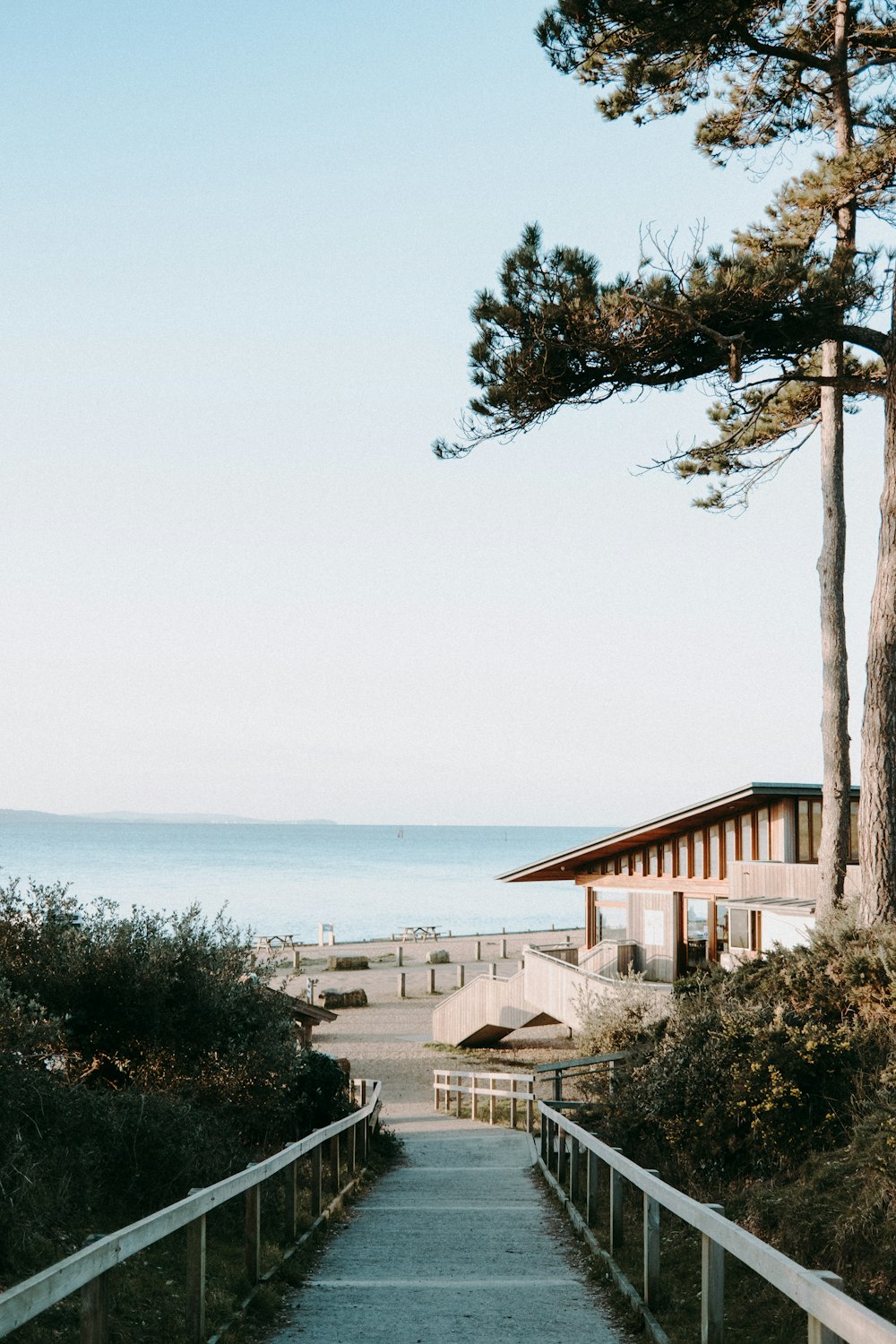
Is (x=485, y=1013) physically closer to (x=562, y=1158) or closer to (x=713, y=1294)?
(x=562, y=1158)

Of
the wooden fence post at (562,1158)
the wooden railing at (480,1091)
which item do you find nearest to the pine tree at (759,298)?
the wooden fence post at (562,1158)

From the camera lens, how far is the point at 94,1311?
4.01 metres

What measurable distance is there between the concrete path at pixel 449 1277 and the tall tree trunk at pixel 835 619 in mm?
6882

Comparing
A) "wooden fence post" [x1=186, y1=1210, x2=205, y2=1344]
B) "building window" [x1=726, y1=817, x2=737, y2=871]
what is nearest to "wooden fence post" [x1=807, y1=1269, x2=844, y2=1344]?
"wooden fence post" [x1=186, y1=1210, x2=205, y2=1344]

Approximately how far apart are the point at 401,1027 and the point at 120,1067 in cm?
2743

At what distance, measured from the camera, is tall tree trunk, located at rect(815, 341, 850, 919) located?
16.7 meters

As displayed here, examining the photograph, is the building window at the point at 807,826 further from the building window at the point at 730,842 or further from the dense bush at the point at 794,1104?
the dense bush at the point at 794,1104

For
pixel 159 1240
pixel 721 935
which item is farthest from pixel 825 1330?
pixel 721 935

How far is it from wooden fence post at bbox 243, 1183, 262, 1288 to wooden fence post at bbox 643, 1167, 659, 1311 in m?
2.01

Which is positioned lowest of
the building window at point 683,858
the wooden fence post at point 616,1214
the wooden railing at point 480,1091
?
the wooden railing at point 480,1091

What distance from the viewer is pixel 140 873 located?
151500 mm

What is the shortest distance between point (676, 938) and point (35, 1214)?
974 inches

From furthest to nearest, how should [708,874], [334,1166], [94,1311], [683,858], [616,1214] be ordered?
1. [683,858]
2. [708,874]
3. [334,1166]
4. [616,1214]
5. [94,1311]

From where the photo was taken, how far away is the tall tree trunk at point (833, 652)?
1669 cm
